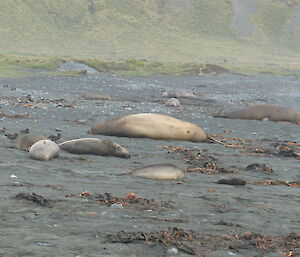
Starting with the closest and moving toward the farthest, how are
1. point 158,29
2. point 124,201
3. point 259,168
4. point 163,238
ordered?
1. point 163,238
2. point 124,201
3. point 259,168
4. point 158,29

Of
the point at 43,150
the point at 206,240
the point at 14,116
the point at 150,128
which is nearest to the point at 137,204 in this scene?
the point at 206,240

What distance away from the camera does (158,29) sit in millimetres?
136250

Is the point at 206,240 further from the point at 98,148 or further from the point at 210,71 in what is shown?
the point at 210,71

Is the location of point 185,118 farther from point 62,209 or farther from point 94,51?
point 94,51

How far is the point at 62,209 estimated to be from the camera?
242 inches

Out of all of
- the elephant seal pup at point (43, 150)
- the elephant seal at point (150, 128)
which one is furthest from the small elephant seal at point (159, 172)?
the elephant seal at point (150, 128)

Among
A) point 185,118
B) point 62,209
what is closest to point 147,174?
point 62,209

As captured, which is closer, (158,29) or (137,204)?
(137,204)

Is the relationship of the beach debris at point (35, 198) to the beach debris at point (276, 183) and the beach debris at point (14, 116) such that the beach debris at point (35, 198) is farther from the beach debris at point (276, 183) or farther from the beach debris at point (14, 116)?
the beach debris at point (14, 116)

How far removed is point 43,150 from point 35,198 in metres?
2.96

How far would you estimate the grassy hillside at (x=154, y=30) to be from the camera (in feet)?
373

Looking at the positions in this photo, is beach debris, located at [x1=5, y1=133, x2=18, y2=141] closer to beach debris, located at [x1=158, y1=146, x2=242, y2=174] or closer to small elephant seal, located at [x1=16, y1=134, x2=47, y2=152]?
small elephant seal, located at [x1=16, y1=134, x2=47, y2=152]

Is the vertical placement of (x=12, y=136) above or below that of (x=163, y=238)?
below

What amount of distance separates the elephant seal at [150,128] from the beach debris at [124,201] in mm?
5083
